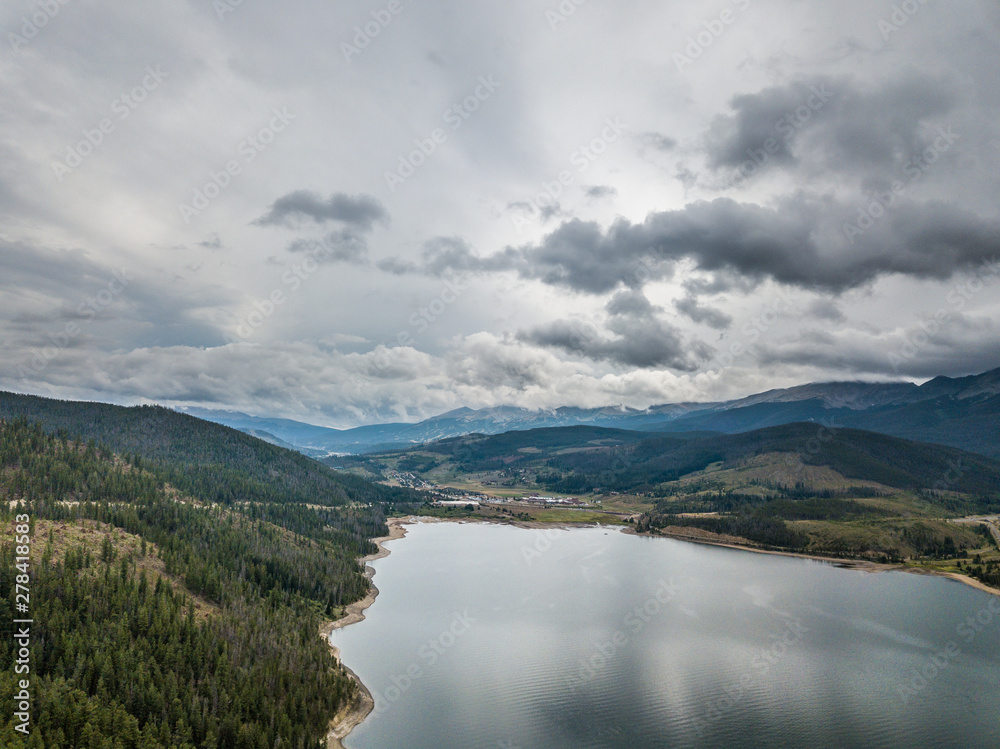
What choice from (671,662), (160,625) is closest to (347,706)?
(160,625)

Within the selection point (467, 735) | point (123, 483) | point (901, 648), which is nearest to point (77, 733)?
point (467, 735)

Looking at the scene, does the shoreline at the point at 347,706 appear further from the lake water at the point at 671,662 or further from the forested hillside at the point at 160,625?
the lake water at the point at 671,662

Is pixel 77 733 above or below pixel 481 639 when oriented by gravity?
above

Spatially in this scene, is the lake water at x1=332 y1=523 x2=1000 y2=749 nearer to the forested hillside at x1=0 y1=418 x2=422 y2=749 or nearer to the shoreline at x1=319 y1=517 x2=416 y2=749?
the shoreline at x1=319 y1=517 x2=416 y2=749

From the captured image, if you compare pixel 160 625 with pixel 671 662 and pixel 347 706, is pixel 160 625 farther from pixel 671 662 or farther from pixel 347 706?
pixel 671 662

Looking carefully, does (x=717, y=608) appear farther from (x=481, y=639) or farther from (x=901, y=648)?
(x=481, y=639)

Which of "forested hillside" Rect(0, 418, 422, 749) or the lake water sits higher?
"forested hillside" Rect(0, 418, 422, 749)

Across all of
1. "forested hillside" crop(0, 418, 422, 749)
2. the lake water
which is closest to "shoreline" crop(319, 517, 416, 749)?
"forested hillside" crop(0, 418, 422, 749)
